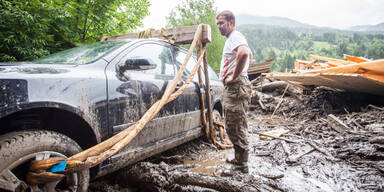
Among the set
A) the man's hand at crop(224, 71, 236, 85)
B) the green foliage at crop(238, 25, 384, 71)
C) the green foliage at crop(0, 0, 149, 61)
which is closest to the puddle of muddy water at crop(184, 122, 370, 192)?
the man's hand at crop(224, 71, 236, 85)

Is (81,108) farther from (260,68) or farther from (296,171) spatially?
(260,68)

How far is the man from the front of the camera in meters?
2.36

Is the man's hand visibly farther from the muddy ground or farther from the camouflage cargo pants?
the muddy ground

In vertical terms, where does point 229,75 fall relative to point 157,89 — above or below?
above

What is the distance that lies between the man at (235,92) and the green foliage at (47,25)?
122 inches

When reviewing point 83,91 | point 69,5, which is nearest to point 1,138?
point 83,91

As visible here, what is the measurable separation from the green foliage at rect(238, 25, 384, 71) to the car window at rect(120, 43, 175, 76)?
219 feet

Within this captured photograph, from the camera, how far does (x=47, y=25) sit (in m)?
3.92

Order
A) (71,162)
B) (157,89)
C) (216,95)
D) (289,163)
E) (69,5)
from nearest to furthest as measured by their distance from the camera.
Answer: (71,162) → (157,89) → (289,163) → (216,95) → (69,5)

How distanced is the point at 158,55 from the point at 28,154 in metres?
1.66

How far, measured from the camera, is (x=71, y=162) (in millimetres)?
1252

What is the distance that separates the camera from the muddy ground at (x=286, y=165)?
76.2 inches

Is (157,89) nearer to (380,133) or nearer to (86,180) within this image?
(86,180)

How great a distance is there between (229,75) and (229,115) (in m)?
0.51
